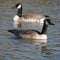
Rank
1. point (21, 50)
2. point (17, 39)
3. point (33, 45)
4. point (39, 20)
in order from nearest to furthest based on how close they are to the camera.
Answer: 1. point (21, 50)
2. point (33, 45)
3. point (17, 39)
4. point (39, 20)

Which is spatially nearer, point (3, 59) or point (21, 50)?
point (3, 59)

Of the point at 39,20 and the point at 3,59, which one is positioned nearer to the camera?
the point at 3,59

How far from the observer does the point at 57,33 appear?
18.0 m

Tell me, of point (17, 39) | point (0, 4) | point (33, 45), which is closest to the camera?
point (33, 45)

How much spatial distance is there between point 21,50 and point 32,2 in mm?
16321

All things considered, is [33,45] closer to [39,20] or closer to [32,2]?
[39,20]

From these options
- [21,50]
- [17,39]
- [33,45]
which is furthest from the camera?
[17,39]

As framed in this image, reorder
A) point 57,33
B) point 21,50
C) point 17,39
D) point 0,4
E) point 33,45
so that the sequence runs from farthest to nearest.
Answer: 1. point 0,4
2. point 57,33
3. point 17,39
4. point 33,45
5. point 21,50

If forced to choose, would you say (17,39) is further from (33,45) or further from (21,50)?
(21,50)

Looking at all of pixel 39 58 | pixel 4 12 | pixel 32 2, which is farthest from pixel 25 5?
pixel 39 58

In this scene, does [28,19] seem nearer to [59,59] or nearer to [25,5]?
[25,5]

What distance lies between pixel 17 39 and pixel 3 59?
165 inches

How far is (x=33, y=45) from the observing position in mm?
15539

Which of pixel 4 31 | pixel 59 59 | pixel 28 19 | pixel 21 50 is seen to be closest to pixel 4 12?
pixel 28 19
